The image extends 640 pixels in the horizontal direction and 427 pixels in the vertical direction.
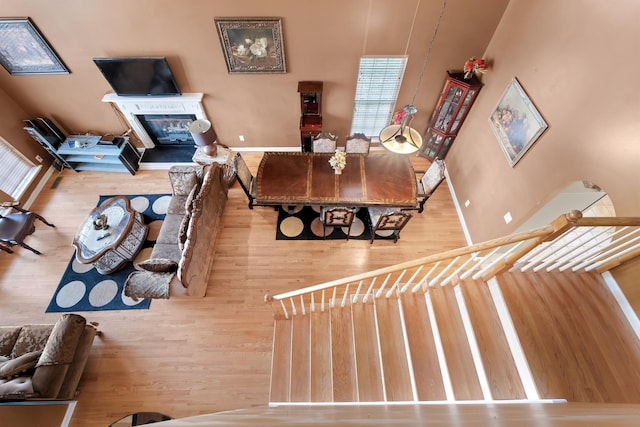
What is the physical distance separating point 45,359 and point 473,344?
4232 mm

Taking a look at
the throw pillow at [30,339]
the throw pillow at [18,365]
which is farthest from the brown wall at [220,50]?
the throw pillow at [18,365]

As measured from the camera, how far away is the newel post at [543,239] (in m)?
1.96

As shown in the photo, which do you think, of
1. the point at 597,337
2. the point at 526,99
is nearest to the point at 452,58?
the point at 526,99

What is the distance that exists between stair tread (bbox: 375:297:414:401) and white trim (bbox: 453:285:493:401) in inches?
23.2

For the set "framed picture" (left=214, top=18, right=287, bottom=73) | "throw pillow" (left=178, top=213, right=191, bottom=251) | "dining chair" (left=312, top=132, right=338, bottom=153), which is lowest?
"throw pillow" (left=178, top=213, right=191, bottom=251)

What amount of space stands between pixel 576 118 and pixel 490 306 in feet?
6.47


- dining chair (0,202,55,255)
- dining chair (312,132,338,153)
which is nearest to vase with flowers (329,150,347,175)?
dining chair (312,132,338,153)

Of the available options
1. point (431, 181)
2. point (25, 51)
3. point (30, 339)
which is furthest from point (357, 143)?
point (30, 339)

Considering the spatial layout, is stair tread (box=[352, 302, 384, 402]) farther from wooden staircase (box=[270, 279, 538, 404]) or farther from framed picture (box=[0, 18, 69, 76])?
framed picture (box=[0, 18, 69, 76])

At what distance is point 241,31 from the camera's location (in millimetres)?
3918

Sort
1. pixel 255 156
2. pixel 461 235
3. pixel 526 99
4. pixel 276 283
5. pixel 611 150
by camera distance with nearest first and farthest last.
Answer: pixel 611 150 → pixel 526 99 → pixel 276 283 → pixel 461 235 → pixel 255 156

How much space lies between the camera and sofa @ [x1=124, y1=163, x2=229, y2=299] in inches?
142

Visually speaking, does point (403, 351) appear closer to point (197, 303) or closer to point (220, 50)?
point (197, 303)

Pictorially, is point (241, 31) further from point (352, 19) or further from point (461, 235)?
point (461, 235)
